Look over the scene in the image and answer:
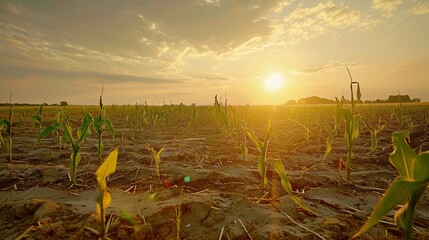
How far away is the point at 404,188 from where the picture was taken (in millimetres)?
826

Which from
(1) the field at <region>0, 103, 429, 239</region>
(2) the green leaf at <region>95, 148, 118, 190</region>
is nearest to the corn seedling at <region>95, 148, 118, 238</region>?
(2) the green leaf at <region>95, 148, 118, 190</region>

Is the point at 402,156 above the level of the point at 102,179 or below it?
above

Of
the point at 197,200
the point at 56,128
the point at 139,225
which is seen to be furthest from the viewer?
the point at 56,128

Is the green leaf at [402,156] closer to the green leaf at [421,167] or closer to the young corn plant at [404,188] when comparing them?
the young corn plant at [404,188]

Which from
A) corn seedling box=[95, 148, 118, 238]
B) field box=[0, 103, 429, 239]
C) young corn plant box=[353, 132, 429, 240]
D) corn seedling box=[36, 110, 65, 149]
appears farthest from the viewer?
corn seedling box=[36, 110, 65, 149]

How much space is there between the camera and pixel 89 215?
1.80m

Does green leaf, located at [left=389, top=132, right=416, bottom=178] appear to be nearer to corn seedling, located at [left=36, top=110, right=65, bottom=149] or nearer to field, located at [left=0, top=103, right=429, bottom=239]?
field, located at [left=0, top=103, right=429, bottom=239]

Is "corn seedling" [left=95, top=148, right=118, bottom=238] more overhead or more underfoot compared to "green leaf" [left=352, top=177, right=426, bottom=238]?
more underfoot

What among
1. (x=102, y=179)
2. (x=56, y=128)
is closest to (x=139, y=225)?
(x=102, y=179)

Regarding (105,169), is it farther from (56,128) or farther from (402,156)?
(56,128)

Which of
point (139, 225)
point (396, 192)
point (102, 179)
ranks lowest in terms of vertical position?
point (139, 225)

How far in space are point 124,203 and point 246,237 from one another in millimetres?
1030

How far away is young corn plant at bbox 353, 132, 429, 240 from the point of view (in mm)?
816

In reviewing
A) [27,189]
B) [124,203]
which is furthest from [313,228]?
[27,189]
